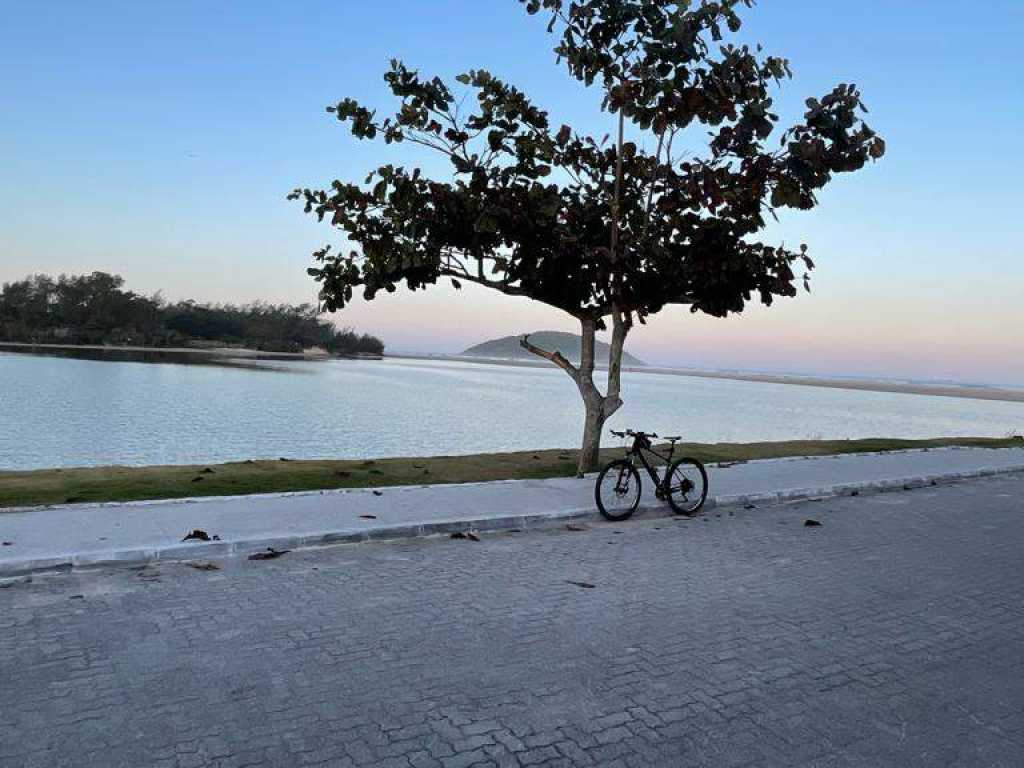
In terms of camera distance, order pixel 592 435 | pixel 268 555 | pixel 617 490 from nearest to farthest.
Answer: pixel 268 555
pixel 617 490
pixel 592 435

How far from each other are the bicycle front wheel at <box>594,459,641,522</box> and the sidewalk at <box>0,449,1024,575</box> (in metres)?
0.26

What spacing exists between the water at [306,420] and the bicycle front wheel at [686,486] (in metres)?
11.1

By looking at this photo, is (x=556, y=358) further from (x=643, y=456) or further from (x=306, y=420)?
(x=306, y=420)

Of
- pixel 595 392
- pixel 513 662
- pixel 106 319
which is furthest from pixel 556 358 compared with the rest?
pixel 106 319

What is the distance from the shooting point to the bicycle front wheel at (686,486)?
36.4ft

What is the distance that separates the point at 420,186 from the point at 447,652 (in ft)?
31.7

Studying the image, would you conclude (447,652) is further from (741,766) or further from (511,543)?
(511,543)

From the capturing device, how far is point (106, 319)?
11838cm

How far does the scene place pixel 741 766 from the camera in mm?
4008

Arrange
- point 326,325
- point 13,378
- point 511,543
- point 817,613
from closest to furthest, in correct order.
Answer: point 817,613
point 511,543
point 13,378
point 326,325

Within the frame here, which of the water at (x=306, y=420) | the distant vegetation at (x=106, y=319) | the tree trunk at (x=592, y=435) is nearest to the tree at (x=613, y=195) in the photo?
the tree trunk at (x=592, y=435)

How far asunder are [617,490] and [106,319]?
406 feet

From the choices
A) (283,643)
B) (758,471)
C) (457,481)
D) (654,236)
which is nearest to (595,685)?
(283,643)

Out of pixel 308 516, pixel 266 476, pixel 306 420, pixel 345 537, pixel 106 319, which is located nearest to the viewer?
pixel 345 537
